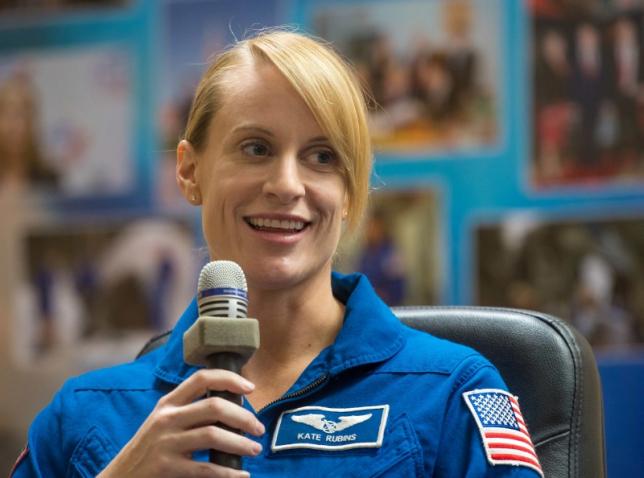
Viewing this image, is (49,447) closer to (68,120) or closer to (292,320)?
(292,320)

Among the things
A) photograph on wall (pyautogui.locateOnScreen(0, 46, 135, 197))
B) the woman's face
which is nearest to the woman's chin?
the woman's face

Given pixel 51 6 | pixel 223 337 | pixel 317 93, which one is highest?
pixel 51 6

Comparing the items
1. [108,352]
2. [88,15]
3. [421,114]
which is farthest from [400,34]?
[108,352]

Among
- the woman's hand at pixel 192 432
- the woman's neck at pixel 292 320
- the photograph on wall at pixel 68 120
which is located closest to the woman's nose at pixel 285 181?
the woman's neck at pixel 292 320

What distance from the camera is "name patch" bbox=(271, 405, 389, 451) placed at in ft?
4.88

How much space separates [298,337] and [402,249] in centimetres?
147

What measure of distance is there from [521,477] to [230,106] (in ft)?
2.29

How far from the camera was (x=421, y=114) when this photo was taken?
3.12 metres

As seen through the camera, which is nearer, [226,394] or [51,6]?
[226,394]

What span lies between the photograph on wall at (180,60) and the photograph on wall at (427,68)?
418 millimetres

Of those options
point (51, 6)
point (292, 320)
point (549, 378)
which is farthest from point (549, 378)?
point (51, 6)

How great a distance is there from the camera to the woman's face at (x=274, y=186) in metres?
1.56

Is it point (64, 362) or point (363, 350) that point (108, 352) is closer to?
point (64, 362)

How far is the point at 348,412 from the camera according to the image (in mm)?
1524
